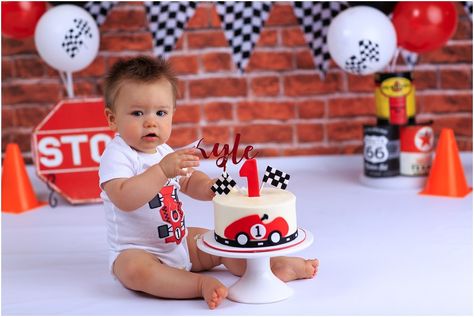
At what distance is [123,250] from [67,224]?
24.3 inches

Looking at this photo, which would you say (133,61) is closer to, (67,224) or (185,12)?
(67,224)

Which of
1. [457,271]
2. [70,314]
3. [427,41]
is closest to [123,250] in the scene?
[70,314]

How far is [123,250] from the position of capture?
133 cm

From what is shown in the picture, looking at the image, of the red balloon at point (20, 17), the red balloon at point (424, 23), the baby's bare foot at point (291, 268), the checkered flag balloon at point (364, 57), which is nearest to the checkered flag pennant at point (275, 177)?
the baby's bare foot at point (291, 268)

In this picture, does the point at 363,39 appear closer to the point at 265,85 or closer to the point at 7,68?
the point at 265,85

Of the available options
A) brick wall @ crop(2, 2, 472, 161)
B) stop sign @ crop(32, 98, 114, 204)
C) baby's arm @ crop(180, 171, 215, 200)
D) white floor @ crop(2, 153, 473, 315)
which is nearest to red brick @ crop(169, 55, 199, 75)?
brick wall @ crop(2, 2, 472, 161)

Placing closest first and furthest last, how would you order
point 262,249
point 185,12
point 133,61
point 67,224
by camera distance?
point 262,249 < point 133,61 < point 67,224 < point 185,12

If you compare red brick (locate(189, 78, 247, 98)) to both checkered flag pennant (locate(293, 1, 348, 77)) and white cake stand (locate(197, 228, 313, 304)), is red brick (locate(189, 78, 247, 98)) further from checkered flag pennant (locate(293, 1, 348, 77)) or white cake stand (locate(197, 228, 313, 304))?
white cake stand (locate(197, 228, 313, 304))

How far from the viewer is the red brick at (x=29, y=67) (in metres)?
2.45

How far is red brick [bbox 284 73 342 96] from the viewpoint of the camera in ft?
8.18

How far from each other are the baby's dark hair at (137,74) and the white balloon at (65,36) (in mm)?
818

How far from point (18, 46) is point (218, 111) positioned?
745mm

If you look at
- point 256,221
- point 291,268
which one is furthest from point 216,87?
point 256,221

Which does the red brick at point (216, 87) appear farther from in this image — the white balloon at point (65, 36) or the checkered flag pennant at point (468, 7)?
the checkered flag pennant at point (468, 7)
